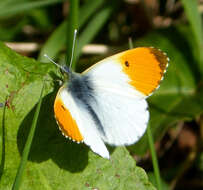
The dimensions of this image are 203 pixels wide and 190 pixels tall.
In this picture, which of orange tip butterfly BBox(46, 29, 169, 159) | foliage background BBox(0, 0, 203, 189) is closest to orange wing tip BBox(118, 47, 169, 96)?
orange tip butterfly BBox(46, 29, 169, 159)

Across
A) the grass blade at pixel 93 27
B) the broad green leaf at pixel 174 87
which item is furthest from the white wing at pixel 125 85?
the grass blade at pixel 93 27

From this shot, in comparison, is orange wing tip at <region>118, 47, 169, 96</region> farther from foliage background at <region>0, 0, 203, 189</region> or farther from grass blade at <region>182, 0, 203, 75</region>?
grass blade at <region>182, 0, 203, 75</region>

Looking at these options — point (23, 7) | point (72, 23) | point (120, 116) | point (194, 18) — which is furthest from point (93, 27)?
point (120, 116)

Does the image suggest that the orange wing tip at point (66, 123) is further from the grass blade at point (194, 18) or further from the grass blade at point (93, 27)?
the grass blade at point (194, 18)

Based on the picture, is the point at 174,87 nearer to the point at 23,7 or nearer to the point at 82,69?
the point at 82,69

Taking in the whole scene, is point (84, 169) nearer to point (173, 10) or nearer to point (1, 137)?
point (1, 137)

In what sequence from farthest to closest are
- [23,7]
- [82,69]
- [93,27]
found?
[93,27], [82,69], [23,7]
